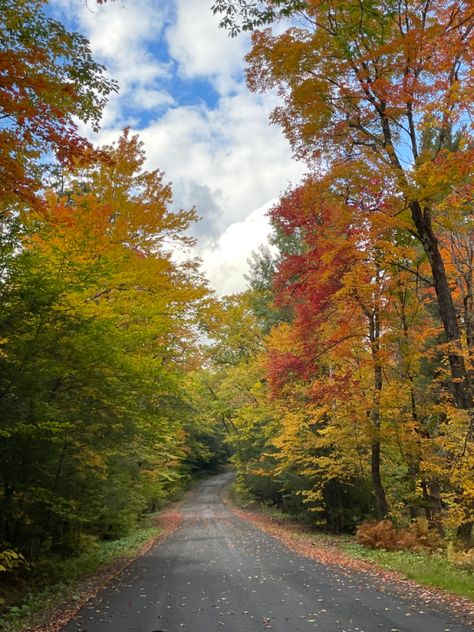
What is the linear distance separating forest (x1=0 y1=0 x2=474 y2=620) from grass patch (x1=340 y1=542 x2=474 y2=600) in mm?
998

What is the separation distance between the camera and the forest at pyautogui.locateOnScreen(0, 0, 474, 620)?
7.44 metres

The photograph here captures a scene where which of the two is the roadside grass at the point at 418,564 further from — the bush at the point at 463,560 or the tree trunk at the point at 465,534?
the tree trunk at the point at 465,534

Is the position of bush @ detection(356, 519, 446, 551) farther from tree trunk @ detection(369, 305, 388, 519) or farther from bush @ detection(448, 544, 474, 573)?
bush @ detection(448, 544, 474, 573)

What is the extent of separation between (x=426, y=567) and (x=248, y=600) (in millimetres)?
4134

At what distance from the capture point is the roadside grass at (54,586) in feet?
24.0

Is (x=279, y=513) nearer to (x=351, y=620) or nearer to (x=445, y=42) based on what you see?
(x=351, y=620)

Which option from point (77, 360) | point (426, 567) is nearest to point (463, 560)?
point (426, 567)

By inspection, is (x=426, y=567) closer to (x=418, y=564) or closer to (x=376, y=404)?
(x=418, y=564)

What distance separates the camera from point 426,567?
9.64m

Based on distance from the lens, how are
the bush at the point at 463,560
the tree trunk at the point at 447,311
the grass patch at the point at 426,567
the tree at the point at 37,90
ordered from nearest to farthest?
1. the tree at the point at 37,90
2. the grass patch at the point at 426,567
3. the bush at the point at 463,560
4. the tree trunk at the point at 447,311

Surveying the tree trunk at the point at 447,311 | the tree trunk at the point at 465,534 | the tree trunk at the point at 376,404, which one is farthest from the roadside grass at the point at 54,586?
the tree trunk at the point at 465,534

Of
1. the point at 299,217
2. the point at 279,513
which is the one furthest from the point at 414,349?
the point at 279,513

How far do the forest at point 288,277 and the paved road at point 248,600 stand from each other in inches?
74.1

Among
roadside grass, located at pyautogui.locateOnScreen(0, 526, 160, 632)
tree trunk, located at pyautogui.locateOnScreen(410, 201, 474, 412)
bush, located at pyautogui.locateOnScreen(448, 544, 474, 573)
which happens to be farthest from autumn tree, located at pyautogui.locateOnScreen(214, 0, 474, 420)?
roadside grass, located at pyautogui.locateOnScreen(0, 526, 160, 632)
